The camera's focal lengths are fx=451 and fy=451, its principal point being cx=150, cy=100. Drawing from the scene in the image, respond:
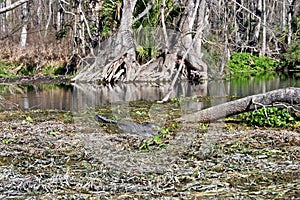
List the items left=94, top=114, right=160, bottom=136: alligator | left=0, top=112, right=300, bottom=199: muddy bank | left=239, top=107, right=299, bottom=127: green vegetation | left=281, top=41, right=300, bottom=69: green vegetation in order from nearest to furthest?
left=0, top=112, right=300, bottom=199: muddy bank
left=94, top=114, right=160, bottom=136: alligator
left=239, top=107, right=299, bottom=127: green vegetation
left=281, top=41, right=300, bottom=69: green vegetation

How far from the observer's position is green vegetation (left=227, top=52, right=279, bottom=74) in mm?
26355

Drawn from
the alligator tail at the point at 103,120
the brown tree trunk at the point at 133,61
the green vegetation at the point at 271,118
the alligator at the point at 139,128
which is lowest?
the alligator at the point at 139,128

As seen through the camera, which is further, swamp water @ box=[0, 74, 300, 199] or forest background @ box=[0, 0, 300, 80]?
forest background @ box=[0, 0, 300, 80]

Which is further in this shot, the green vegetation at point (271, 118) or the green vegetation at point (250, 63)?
the green vegetation at point (250, 63)

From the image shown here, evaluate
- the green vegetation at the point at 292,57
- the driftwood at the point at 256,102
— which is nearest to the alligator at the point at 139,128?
the driftwood at the point at 256,102

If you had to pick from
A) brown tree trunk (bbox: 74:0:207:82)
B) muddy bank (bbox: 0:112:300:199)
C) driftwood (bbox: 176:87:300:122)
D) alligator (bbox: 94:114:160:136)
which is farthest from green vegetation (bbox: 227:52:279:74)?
muddy bank (bbox: 0:112:300:199)

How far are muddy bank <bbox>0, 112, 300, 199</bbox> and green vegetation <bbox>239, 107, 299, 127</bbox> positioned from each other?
331 millimetres

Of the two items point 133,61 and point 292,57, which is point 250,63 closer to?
point 292,57

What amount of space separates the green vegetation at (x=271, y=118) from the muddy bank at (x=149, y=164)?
0.33 meters

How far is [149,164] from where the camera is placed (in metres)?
4.96

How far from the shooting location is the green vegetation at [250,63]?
86.5 ft

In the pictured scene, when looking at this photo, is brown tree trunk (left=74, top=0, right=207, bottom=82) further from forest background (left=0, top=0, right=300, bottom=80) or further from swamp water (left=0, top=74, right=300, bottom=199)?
swamp water (left=0, top=74, right=300, bottom=199)

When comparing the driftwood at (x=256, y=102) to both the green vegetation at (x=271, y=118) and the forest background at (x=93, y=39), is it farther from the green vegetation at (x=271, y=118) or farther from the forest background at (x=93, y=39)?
the forest background at (x=93, y=39)

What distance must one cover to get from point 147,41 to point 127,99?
25.3 feet
